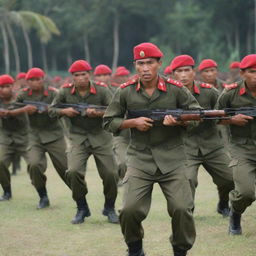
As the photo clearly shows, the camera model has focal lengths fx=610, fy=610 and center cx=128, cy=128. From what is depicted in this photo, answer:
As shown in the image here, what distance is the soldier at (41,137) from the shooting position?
9.80 metres

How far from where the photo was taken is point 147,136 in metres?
6.08

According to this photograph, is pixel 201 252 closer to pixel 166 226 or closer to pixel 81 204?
pixel 166 226

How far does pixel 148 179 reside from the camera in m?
6.02

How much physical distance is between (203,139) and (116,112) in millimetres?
2256

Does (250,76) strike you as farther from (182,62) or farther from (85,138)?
(85,138)

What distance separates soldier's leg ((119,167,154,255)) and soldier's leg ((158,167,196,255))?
0.18 metres

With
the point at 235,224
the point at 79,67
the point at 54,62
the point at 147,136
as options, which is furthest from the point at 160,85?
the point at 54,62

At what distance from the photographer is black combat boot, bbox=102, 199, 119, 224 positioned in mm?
8711

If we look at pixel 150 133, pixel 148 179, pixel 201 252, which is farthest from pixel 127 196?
pixel 201 252

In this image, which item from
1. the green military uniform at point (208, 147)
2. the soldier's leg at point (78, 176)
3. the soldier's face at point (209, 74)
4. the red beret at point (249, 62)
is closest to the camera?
the red beret at point (249, 62)

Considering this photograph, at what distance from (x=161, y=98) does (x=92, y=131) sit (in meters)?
2.91

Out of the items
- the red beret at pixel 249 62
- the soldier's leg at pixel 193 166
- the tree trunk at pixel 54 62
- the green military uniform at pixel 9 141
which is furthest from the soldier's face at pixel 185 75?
the tree trunk at pixel 54 62

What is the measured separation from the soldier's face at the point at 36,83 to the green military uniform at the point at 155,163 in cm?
390

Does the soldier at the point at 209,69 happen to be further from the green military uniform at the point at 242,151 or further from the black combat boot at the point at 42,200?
the black combat boot at the point at 42,200
